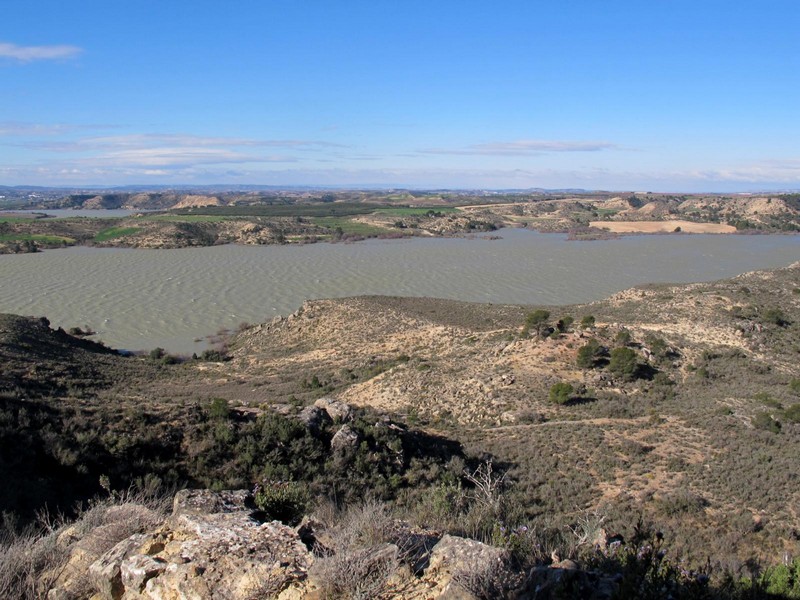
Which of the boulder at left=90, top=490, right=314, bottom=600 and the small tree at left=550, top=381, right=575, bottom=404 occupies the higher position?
the boulder at left=90, top=490, right=314, bottom=600

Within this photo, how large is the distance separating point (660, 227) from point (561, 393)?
98.8m

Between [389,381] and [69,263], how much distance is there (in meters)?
54.9

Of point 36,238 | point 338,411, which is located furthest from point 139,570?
point 36,238

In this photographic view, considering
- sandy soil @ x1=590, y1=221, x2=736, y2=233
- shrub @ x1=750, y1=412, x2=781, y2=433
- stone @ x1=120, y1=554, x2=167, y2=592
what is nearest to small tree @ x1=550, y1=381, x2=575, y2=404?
shrub @ x1=750, y1=412, x2=781, y2=433

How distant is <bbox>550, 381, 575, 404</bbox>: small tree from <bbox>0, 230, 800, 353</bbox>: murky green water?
866 inches

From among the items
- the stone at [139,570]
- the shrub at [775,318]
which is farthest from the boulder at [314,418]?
the shrub at [775,318]

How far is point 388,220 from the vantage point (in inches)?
4437

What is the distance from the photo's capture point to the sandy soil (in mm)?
101438

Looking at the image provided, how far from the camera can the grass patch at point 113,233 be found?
84706mm

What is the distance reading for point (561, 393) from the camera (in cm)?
1811

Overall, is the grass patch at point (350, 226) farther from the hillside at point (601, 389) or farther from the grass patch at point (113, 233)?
the hillside at point (601, 389)

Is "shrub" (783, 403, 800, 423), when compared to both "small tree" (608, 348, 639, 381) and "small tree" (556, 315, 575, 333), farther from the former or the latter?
"small tree" (556, 315, 575, 333)

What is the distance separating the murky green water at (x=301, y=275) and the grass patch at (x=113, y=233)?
8.57m

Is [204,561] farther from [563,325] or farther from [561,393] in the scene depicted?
[563,325]
